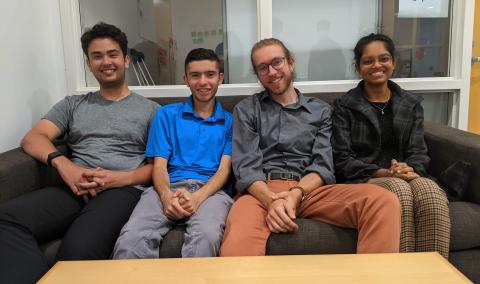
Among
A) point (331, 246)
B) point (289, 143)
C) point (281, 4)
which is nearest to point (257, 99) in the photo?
point (289, 143)

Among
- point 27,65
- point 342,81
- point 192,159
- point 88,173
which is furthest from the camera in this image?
point 342,81

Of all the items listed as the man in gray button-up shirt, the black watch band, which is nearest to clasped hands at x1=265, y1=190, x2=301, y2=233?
the man in gray button-up shirt

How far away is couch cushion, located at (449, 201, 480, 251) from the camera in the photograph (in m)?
1.42

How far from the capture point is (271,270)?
0.96m

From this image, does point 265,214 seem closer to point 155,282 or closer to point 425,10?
point 155,282

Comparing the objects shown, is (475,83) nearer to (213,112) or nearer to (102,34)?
(213,112)

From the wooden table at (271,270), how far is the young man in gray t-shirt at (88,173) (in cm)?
32

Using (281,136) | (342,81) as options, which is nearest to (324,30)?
(342,81)

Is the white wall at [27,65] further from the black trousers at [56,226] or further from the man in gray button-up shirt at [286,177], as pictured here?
the man in gray button-up shirt at [286,177]

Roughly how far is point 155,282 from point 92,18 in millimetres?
2077

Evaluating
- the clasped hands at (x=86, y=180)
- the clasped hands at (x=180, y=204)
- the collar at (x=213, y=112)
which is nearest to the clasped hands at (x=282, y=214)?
the clasped hands at (x=180, y=204)

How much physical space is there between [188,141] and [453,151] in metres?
1.14

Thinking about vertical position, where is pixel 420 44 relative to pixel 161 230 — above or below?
above

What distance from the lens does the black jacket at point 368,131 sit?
1767 millimetres
